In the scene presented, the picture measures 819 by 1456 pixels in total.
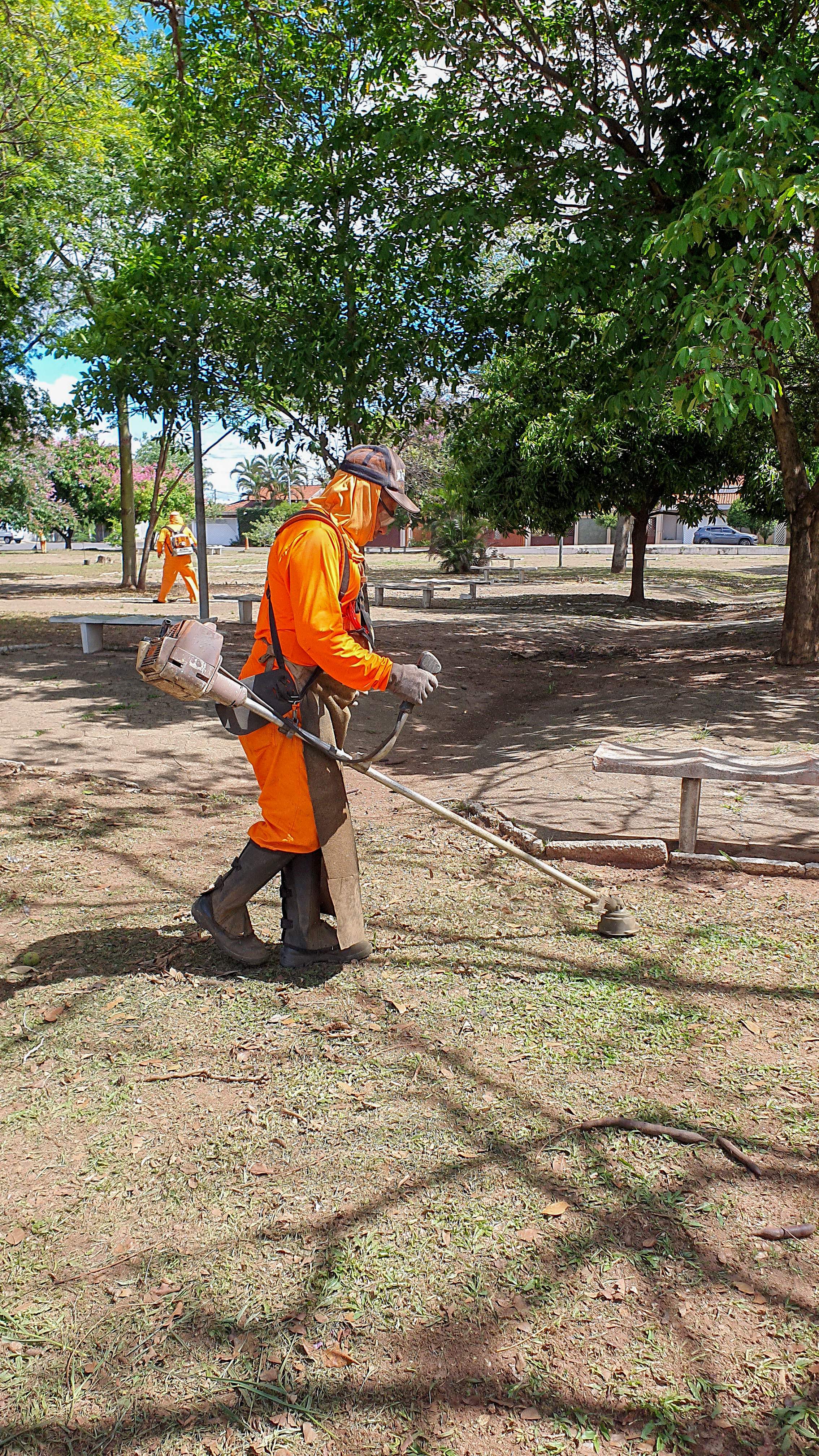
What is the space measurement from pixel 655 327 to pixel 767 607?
1212 centimetres

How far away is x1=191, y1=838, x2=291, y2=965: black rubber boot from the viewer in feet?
12.4

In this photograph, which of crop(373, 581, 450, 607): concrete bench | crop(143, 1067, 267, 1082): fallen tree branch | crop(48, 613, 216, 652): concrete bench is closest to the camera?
crop(143, 1067, 267, 1082): fallen tree branch

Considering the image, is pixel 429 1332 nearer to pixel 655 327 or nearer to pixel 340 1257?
pixel 340 1257

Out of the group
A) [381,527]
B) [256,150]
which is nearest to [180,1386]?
[381,527]

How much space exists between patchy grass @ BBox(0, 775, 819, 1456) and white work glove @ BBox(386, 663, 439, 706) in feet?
3.54

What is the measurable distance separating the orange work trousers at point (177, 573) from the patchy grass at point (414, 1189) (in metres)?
14.6

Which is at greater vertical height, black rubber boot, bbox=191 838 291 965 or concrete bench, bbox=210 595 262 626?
concrete bench, bbox=210 595 262 626

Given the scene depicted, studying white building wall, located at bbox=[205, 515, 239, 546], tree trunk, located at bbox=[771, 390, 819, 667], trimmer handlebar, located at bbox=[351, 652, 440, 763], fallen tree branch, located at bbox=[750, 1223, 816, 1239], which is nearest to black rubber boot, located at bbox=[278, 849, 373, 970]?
trimmer handlebar, located at bbox=[351, 652, 440, 763]

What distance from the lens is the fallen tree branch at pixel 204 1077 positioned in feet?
10.6

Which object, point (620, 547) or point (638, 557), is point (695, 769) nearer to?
point (638, 557)

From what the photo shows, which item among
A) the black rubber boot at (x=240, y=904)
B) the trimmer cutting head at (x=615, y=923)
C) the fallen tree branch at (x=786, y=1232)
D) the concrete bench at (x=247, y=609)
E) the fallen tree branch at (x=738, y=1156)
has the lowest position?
the fallen tree branch at (x=786, y=1232)

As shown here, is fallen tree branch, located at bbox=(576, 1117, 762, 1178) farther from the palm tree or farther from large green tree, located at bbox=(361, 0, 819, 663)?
the palm tree

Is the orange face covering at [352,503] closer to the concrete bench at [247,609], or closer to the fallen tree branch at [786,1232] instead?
the fallen tree branch at [786,1232]

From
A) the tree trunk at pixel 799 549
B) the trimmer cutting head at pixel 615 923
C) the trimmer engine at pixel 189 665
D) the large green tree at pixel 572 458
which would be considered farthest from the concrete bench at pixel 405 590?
the trimmer engine at pixel 189 665
